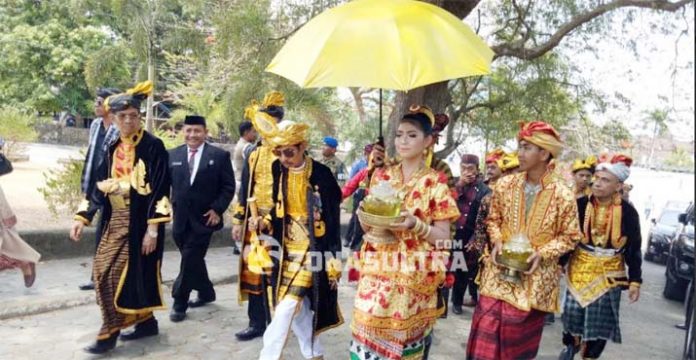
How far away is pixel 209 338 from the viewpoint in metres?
4.84

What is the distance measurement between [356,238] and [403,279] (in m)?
1.60

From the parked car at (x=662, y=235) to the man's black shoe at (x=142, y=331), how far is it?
450 inches

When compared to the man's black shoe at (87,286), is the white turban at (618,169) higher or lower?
higher

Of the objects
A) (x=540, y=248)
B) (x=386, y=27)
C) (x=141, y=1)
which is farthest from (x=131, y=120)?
(x=141, y=1)

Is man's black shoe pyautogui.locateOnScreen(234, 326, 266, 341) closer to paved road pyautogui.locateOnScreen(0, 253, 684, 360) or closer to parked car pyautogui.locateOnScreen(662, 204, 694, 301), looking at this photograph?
paved road pyautogui.locateOnScreen(0, 253, 684, 360)

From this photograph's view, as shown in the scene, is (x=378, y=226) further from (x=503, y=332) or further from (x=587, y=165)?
(x=587, y=165)

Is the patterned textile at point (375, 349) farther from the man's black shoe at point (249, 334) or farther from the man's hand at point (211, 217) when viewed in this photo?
the man's hand at point (211, 217)

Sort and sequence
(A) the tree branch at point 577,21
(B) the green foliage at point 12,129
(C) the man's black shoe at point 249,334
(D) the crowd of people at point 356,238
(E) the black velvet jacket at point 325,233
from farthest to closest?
(B) the green foliage at point 12,129, (A) the tree branch at point 577,21, (C) the man's black shoe at point 249,334, (E) the black velvet jacket at point 325,233, (D) the crowd of people at point 356,238

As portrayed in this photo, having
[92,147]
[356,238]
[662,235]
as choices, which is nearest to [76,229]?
[92,147]

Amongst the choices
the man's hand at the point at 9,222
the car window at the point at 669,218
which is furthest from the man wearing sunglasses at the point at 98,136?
the car window at the point at 669,218

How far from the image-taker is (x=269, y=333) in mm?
3850

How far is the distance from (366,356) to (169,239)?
529cm

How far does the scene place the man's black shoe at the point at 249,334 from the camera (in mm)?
4848

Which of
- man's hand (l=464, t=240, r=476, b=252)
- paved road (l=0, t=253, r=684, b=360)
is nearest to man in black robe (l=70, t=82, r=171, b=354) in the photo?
paved road (l=0, t=253, r=684, b=360)
